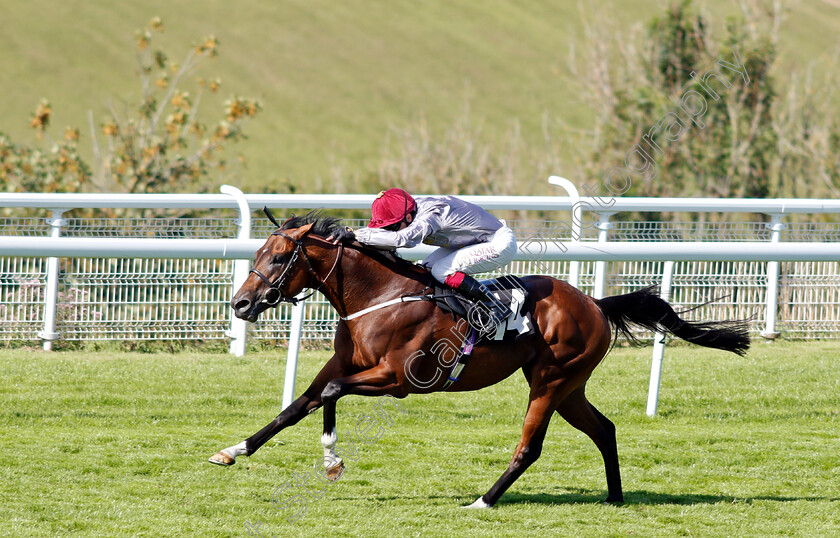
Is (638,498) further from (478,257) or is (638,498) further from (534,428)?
(478,257)

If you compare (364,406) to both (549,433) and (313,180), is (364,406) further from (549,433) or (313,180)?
(313,180)

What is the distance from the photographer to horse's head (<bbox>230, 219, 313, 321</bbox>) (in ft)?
13.1

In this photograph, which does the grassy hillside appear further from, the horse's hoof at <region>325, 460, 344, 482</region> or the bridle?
the horse's hoof at <region>325, 460, 344, 482</region>

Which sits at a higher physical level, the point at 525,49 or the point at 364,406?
the point at 525,49

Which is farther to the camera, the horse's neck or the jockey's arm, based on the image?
the horse's neck

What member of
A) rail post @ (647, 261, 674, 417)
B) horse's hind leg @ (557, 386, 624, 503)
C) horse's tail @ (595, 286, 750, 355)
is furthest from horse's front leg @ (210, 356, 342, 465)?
rail post @ (647, 261, 674, 417)

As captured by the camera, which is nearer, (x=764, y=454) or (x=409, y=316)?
(x=409, y=316)

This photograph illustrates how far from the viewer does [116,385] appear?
569 centimetres

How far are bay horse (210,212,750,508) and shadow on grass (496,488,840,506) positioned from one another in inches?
3.6

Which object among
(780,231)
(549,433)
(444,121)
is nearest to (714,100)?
(780,231)

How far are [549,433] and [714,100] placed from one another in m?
12.0

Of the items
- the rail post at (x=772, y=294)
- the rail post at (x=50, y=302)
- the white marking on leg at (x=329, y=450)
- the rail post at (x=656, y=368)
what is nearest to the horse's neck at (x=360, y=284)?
the white marking on leg at (x=329, y=450)

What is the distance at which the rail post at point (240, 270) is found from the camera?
6051mm

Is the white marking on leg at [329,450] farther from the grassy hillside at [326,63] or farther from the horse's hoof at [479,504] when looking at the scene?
the grassy hillside at [326,63]
